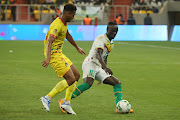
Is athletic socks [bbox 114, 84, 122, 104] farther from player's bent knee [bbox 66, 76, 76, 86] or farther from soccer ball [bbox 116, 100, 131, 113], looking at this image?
player's bent knee [bbox 66, 76, 76, 86]

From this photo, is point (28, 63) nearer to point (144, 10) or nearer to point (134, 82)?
point (134, 82)

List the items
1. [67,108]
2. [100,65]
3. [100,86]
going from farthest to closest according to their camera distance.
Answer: [100,86], [100,65], [67,108]

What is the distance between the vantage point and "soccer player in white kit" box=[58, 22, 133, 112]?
807 cm

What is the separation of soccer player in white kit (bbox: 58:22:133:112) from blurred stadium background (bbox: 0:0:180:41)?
2587 centimetres

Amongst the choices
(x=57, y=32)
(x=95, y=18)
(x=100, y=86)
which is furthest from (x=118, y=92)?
(x=95, y=18)

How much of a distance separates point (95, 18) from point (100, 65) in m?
29.9

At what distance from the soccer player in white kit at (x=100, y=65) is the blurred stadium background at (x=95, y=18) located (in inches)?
1018

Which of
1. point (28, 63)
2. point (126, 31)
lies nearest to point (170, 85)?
point (28, 63)

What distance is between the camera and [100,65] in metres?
8.33

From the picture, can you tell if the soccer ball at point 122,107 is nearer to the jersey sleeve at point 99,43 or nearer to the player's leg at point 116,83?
the player's leg at point 116,83

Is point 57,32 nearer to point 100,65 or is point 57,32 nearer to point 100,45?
point 100,45

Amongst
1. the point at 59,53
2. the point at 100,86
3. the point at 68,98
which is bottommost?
the point at 100,86

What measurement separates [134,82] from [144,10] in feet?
100

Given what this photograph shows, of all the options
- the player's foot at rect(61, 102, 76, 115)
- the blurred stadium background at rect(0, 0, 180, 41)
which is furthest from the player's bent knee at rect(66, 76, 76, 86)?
the blurred stadium background at rect(0, 0, 180, 41)
